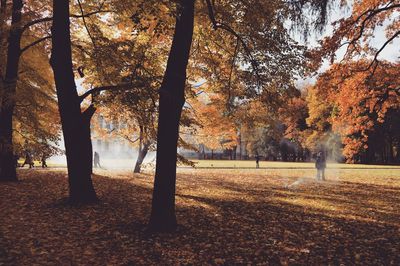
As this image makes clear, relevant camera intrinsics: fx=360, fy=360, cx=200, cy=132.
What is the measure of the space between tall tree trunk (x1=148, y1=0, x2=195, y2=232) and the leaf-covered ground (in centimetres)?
61

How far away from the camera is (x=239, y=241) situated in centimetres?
741

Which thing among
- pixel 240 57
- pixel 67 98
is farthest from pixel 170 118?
pixel 240 57

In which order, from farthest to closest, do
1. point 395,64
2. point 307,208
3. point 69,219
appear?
point 395,64, point 307,208, point 69,219

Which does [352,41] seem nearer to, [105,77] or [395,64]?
[395,64]

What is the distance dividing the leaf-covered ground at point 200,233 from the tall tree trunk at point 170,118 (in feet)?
2.01

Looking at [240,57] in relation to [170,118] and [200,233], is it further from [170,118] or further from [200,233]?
[200,233]

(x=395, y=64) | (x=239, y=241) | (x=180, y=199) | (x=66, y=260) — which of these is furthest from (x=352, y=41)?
(x=66, y=260)

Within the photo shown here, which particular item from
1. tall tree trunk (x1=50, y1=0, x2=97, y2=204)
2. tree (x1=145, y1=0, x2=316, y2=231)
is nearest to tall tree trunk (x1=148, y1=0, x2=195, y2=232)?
tree (x1=145, y1=0, x2=316, y2=231)

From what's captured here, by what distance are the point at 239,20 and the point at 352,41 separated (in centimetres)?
815

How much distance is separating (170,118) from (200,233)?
8.66 ft

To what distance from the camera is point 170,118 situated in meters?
7.43

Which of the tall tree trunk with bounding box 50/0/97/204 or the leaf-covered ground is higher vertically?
the tall tree trunk with bounding box 50/0/97/204

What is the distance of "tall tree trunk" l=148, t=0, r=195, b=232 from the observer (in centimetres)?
743

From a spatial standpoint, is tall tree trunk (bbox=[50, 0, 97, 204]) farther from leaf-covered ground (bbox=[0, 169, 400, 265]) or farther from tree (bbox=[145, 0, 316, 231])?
tree (bbox=[145, 0, 316, 231])
